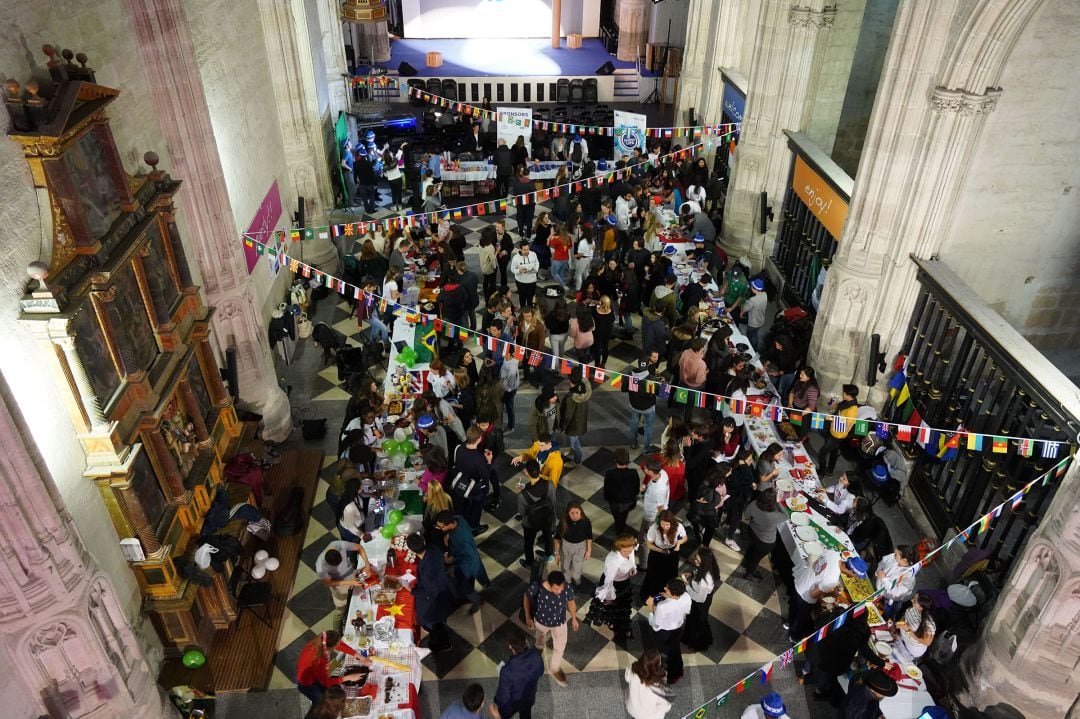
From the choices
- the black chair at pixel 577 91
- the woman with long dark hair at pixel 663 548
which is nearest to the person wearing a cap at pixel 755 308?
the woman with long dark hair at pixel 663 548

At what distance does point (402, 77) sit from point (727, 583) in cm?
1991

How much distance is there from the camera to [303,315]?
12.1 m

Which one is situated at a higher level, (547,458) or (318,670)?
(547,458)

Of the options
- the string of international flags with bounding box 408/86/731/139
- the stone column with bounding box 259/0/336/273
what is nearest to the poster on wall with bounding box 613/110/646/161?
the string of international flags with bounding box 408/86/731/139

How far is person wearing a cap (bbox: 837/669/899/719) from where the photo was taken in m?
5.48

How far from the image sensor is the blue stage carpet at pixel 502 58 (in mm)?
24328

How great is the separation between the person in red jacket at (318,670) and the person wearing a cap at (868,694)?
3.79m

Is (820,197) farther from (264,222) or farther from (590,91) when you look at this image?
(590,91)

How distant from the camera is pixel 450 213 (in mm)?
13773

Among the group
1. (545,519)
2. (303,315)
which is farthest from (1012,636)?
(303,315)

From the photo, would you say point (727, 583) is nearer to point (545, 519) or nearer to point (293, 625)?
point (545, 519)

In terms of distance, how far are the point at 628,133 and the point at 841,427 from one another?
421 inches

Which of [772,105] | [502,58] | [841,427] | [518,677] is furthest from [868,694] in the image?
[502,58]

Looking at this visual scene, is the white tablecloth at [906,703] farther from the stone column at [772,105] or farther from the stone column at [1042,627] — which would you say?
the stone column at [772,105]
